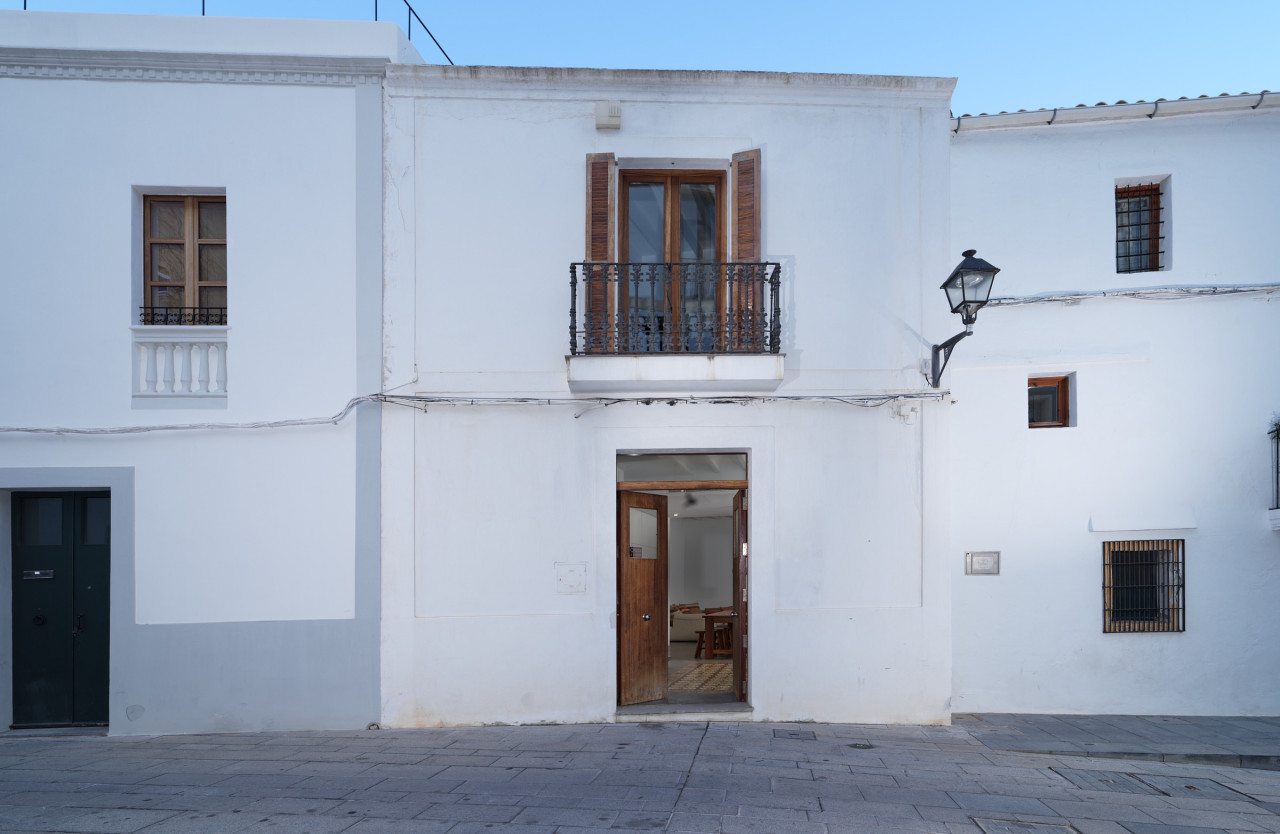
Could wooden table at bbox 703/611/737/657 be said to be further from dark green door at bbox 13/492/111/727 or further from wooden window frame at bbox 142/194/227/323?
wooden window frame at bbox 142/194/227/323

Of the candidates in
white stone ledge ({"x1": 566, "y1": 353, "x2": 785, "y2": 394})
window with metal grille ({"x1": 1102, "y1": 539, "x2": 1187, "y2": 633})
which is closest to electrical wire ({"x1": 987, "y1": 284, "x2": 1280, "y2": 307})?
window with metal grille ({"x1": 1102, "y1": 539, "x2": 1187, "y2": 633})

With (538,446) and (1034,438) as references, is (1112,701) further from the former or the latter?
(538,446)

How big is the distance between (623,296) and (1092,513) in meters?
5.28

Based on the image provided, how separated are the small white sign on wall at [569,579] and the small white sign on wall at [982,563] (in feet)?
12.9

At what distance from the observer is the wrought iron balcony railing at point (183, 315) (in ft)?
27.9


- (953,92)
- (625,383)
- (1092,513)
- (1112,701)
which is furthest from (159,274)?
(1112,701)

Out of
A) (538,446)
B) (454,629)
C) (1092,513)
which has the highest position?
(538,446)

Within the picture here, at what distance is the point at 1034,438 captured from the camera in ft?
30.0

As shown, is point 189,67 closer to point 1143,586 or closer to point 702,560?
point 1143,586

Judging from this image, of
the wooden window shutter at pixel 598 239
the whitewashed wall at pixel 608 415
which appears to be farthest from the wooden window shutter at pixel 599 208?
the whitewashed wall at pixel 608 415

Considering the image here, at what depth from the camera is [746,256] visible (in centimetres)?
862

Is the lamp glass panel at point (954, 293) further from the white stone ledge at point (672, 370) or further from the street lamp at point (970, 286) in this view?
the white stone ledge at point (672, 370)

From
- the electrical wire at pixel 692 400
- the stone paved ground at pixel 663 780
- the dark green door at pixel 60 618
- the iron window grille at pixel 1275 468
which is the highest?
the electrical wire at pixel 692 400

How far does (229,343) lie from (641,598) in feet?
15.4
